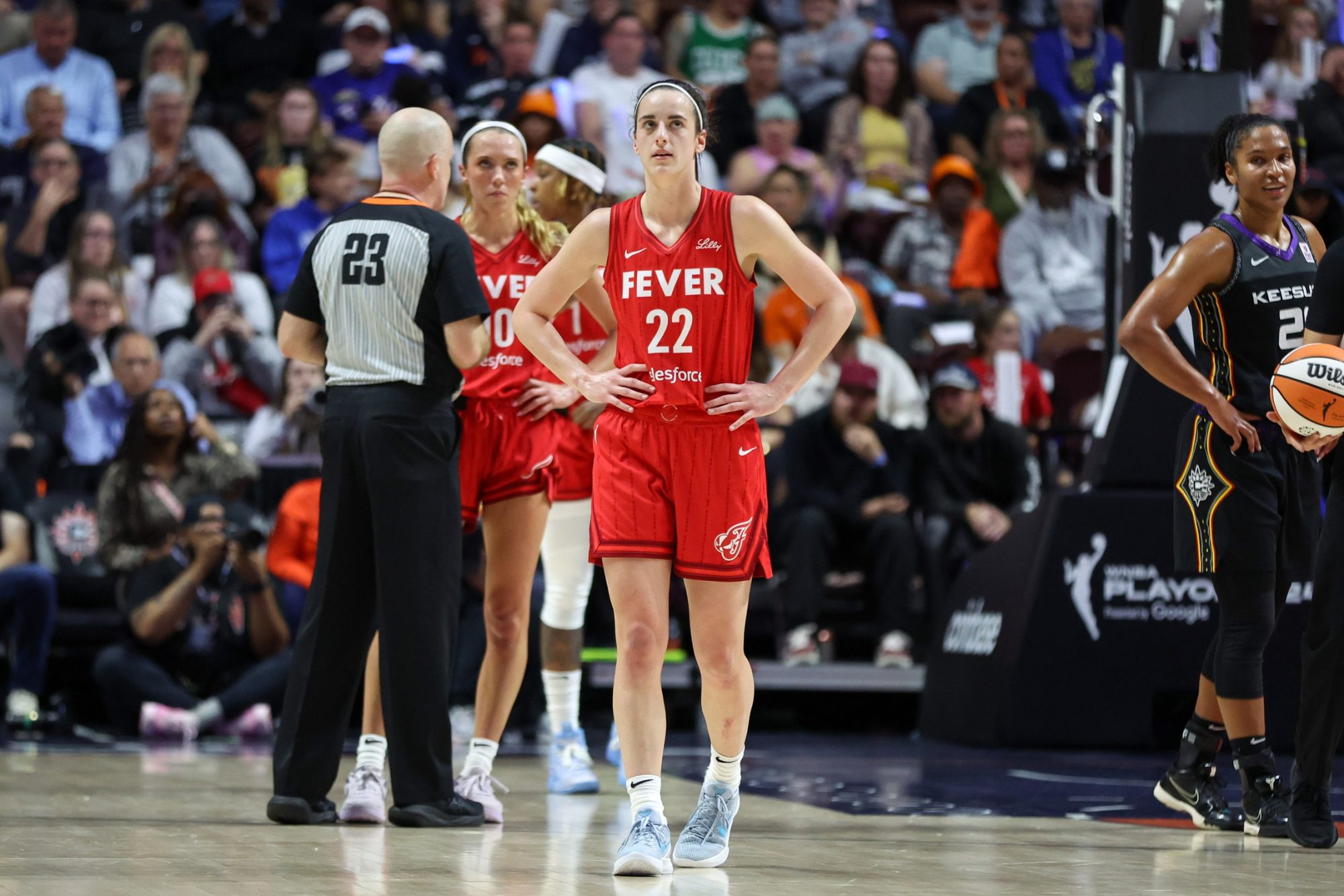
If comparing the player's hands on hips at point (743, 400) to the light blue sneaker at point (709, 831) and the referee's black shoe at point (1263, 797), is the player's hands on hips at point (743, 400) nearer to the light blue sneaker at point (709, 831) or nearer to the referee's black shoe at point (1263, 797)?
the light blue sneaker at point (709, 831)

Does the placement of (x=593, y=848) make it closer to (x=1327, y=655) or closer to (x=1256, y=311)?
(x=1327, y=655)

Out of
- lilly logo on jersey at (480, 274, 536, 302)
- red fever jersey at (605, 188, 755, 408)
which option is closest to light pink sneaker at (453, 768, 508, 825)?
lilly logo on jersey at (480, 274, 536, 302)

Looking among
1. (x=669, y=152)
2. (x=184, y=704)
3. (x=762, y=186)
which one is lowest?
(x=184, y=704)

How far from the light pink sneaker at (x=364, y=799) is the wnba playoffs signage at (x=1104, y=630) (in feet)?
12.5

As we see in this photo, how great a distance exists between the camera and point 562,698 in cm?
702

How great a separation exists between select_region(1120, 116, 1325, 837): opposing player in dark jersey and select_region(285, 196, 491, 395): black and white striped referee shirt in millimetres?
2298

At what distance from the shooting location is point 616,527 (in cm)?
489

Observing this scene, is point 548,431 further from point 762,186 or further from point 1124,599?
point 762,186

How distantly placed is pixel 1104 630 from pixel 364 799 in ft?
13.7

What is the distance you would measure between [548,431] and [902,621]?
460 cm

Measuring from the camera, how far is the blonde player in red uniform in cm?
698

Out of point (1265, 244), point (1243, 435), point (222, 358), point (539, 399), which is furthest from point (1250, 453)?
point (222, 358)

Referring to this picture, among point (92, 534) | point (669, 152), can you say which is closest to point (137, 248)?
point (92, 534)

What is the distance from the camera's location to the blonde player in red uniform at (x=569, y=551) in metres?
6.98
